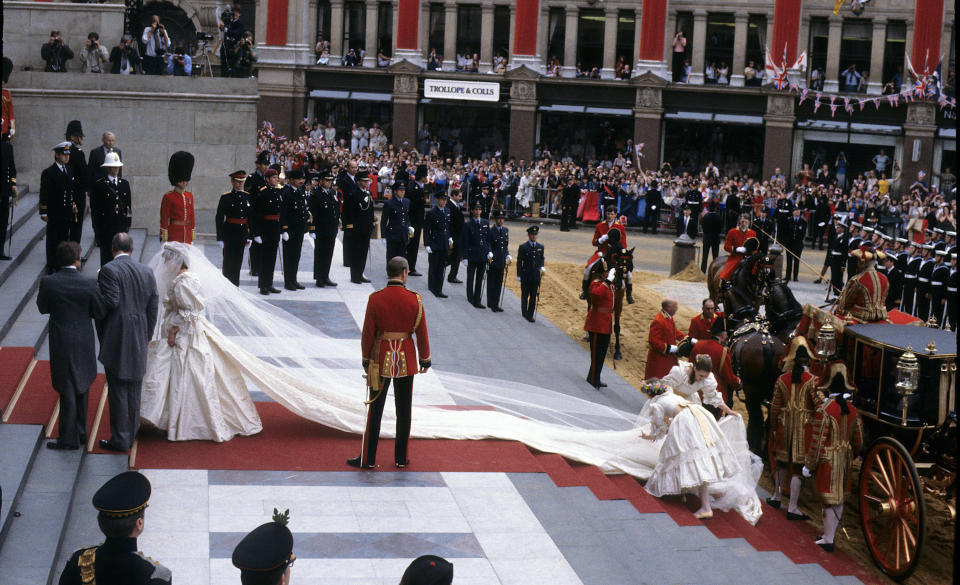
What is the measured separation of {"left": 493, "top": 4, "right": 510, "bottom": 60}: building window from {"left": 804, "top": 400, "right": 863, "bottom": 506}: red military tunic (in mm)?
36770

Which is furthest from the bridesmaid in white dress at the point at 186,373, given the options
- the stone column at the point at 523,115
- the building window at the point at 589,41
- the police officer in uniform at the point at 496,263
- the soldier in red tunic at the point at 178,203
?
the building window at the point at 589,41

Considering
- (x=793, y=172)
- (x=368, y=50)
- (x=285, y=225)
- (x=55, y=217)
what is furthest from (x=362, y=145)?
(x=55, y=217)

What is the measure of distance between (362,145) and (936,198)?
20889 millimetres

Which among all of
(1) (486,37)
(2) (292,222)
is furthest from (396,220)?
(1) (486,37)

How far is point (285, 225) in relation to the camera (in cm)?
1822

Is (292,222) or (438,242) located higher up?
(292,222)

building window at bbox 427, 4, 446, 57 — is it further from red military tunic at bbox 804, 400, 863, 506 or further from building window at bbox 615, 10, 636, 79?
red military tunic at bbox 804, 400, 863, 506

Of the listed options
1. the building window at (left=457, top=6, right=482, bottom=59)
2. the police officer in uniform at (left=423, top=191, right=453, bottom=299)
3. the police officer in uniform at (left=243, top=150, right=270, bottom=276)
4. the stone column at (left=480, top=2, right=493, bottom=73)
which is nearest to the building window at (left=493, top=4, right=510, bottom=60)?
the stone column at (left=480, top=2, right=493, bottom=73)

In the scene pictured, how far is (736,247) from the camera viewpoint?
Result: 17.0m

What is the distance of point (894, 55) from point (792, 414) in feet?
116

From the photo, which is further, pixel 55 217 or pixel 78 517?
pixel 55 217

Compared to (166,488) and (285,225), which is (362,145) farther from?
(166,488)

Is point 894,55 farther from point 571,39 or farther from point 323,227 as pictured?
point 323,227

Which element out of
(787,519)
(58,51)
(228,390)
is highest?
(58,51)
